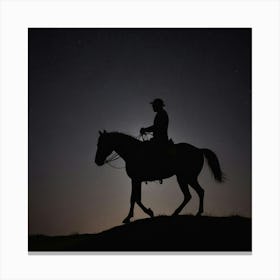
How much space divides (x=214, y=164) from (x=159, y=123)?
0.70m

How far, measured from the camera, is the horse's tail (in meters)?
5.00

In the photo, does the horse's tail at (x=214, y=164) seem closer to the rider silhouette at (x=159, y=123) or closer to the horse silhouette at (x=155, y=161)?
the horse silhouette at (x=155, y=161)

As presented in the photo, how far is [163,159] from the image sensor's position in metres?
5.19

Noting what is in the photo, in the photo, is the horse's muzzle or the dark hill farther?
the horse's muzzle

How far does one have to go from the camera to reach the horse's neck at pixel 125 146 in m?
5.08

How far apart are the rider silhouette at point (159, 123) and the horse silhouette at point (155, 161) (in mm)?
127

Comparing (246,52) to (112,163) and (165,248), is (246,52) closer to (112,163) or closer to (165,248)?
(112,163)

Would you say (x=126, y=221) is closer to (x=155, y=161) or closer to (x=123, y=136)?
(x=155, y=161)

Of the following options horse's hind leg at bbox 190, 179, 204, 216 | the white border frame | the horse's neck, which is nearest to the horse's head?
the horse's neck

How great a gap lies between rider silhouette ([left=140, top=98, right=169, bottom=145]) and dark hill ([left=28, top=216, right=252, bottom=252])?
0.84 m

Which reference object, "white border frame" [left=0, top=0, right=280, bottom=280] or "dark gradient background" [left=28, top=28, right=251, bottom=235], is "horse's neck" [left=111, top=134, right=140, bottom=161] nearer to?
"dark gradient background" [left=28, top=28, right=251, bottom=235]
